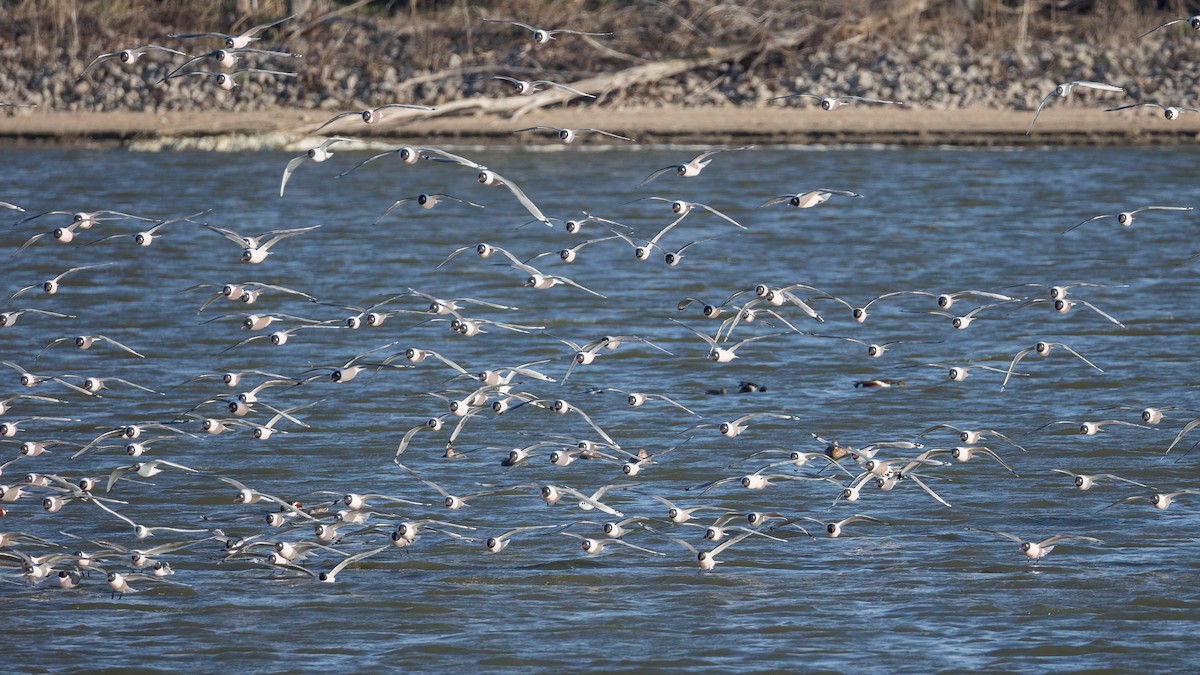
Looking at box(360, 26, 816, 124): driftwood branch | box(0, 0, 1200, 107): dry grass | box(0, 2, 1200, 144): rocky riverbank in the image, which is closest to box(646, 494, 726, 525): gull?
box(0, 2, 1200, 144): rocky riverbank

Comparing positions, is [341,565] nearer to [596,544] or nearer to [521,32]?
[596,544]

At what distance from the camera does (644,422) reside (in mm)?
28203

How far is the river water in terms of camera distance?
20.0m

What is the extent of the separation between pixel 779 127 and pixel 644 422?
23.6 metres

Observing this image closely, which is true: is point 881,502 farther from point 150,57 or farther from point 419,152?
point 150,57

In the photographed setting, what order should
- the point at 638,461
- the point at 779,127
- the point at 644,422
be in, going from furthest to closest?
the point at 779,127
the point at 644,422
the point at 638,461

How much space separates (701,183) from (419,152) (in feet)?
102

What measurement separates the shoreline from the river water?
0.57 meters

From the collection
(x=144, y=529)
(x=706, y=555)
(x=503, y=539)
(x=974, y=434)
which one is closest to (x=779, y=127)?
(x=974, y=434)

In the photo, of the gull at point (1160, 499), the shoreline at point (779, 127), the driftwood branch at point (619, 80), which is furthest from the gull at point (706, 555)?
the driftwood branch at point (619, 80)

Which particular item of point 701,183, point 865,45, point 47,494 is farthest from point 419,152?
point 865,45

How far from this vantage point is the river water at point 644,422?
65.5 feet

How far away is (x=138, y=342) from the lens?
34406 mm

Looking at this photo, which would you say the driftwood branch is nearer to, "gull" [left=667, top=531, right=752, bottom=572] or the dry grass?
the dry grass
